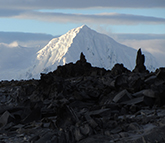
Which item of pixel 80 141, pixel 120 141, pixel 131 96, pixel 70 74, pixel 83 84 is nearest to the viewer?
pixel 120 141

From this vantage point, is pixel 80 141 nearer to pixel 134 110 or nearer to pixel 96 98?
pixel 134 110

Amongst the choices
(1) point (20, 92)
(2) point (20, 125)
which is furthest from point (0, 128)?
(1) point (20, 92)

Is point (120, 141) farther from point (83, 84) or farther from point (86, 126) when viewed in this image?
point (83, 84)

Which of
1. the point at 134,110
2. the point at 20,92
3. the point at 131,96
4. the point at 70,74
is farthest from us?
the point at 70,74

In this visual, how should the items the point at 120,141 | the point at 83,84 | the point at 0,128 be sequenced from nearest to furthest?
the point at 120,141, the point at 0,128, the point at 83,84

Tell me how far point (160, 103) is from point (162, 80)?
483cm

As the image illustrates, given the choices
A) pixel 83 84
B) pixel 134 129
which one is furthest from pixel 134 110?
pixel 83 84

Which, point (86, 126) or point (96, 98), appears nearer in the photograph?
point (86, 126)

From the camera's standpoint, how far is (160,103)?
13.4 meters

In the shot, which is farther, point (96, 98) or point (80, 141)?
point (96, 98)

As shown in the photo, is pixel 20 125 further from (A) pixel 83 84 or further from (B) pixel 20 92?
(B) pixel 20 92

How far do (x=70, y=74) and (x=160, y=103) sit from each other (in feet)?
91.3

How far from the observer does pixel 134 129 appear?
9297 millimetres

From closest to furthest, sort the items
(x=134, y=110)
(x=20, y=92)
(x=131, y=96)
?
(x=134, y=110)
(x=131, y=96)
(x=20, y=92)
